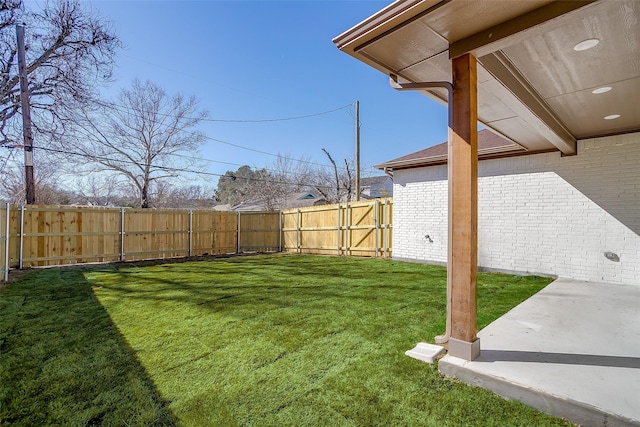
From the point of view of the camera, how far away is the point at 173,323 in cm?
342

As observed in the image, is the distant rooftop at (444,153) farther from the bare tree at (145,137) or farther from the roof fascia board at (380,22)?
the bare tree at (145,137)

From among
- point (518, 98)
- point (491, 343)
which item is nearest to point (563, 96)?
point (518, 98)

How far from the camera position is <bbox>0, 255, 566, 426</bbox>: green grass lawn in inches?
71.0

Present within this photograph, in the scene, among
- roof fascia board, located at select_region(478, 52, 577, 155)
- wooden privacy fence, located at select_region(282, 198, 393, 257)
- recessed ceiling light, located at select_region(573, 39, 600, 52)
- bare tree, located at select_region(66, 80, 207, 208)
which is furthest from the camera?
bare tree, located at select_region(66, 80, 207, 208)

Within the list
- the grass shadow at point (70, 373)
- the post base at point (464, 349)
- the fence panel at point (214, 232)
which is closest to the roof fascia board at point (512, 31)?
the post base at point (464, 349)

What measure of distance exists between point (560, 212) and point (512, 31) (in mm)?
5033

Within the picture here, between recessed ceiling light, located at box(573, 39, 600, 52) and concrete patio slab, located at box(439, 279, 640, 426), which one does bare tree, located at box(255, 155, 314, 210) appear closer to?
concrete patio slab, located at box(439, 279, 640, 426)

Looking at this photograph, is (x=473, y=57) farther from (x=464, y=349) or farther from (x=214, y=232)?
(x=214, y=232)

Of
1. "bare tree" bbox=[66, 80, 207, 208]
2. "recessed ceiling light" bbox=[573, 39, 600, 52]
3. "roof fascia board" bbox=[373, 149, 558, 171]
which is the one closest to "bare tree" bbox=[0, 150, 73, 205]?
"bare tree" bbox=[66, 80, 207, 208]

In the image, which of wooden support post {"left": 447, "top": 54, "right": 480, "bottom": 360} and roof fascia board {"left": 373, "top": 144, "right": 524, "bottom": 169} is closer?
wooden support post {"left": 447, "top": 54, "right": 480, "bottom": 360}

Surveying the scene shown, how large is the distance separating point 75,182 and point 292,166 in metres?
14.2

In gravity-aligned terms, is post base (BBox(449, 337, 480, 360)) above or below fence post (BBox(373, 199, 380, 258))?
below

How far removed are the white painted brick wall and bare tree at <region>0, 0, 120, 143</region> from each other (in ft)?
34.3

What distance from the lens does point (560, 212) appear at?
5.80 metres
